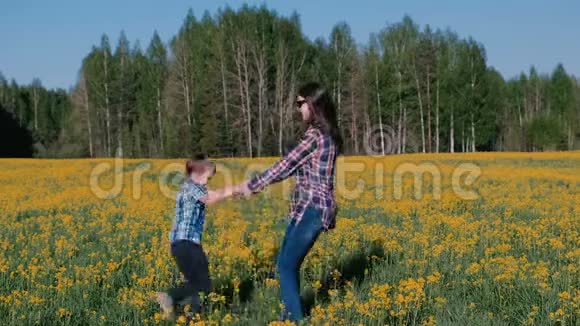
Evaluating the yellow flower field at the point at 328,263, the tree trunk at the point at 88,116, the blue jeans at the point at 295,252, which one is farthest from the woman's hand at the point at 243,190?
the tree trunk at the point at 88,116

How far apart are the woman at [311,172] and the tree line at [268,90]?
38.9 m

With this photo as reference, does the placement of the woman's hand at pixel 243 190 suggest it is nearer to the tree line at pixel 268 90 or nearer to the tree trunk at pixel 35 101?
the tree line at pixel 268 90

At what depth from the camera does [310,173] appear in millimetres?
4312

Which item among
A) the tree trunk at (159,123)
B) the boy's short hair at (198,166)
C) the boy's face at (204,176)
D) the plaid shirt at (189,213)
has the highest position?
the tree trunk at (159,123)

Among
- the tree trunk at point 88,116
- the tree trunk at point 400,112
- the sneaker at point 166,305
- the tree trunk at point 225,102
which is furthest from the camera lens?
the tree trunk at point 88,116

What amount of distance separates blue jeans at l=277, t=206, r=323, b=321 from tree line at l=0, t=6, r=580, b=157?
38.9m

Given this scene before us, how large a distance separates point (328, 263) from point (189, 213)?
198 cm

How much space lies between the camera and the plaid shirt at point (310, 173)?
4.22 meters

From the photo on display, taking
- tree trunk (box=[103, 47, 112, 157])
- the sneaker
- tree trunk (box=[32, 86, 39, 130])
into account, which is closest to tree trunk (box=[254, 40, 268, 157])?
tree trunk (box=[103, 47, 112, 157])

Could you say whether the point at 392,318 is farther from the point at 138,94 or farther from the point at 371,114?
the point at 138,94

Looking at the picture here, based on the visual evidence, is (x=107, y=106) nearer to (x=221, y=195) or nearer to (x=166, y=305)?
(x=166, y=305)

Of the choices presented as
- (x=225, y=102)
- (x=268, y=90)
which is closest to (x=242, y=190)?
(x=225, y=102)

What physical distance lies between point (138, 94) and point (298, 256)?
56.8 meters

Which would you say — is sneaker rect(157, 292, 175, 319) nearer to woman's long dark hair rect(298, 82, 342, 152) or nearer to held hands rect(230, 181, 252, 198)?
held hands rect(230, 181, 252, 198)
